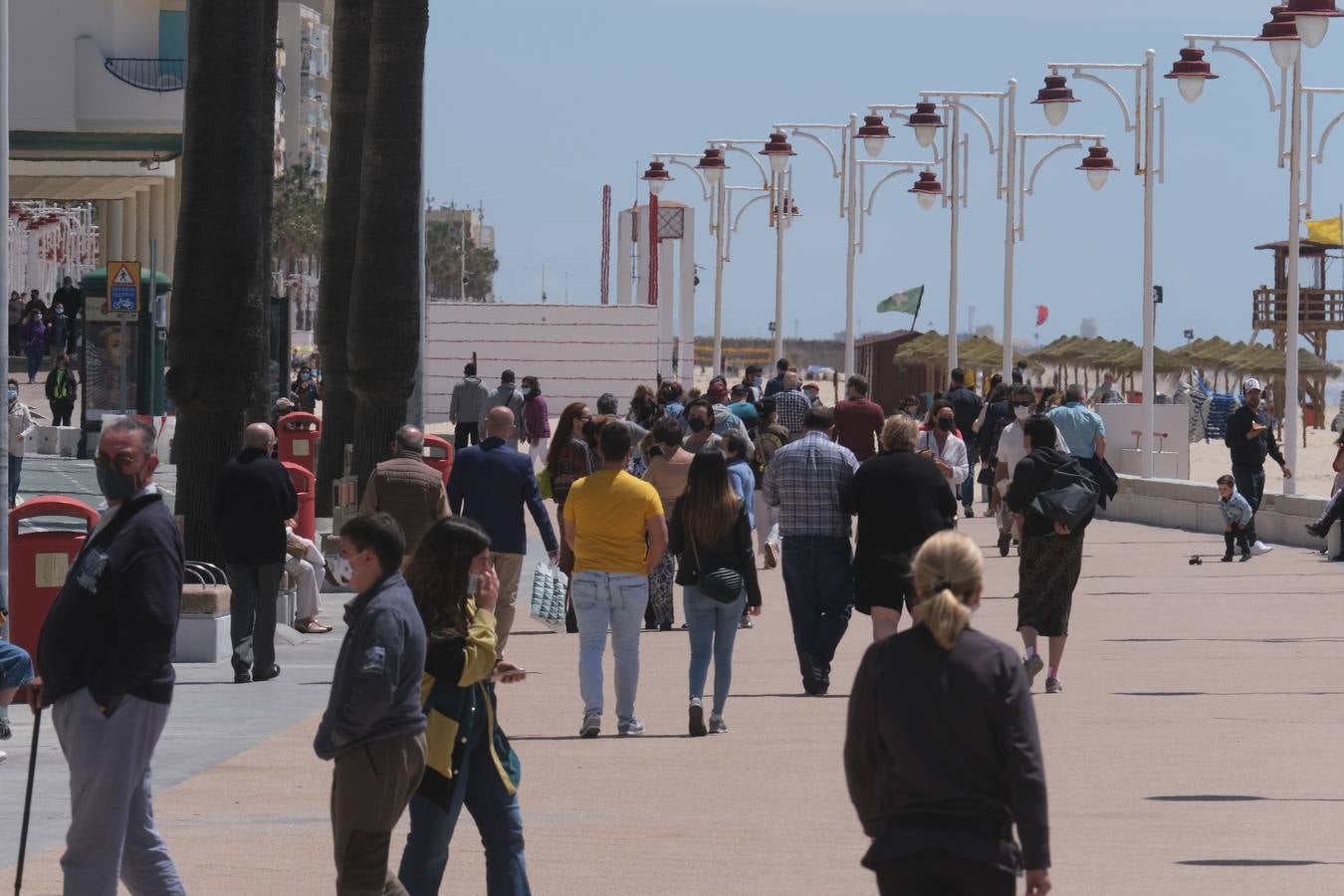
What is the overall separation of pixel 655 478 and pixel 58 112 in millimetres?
37384

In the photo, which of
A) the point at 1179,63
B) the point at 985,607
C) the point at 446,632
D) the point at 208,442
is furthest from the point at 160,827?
the point at 1179,63

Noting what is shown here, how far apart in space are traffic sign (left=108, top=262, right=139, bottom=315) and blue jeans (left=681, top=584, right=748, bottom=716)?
2112 centimetres

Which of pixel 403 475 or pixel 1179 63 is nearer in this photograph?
pixel 403 475

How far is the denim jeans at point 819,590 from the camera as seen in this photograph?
46.0 feet

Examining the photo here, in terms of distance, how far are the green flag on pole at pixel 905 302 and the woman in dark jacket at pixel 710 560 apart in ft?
290

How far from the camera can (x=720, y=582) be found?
12.4 m

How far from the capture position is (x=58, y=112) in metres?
50.1

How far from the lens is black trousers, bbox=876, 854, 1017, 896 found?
5.32 meters

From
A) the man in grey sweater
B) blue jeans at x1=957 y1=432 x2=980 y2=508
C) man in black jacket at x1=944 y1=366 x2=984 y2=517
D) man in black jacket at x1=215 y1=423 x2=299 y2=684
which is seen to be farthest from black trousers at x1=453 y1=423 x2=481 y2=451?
the man in grey sweater

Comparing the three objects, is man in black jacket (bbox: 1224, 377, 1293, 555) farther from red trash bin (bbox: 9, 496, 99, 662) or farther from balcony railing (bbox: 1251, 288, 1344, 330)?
balcony railing (bbox: 1251, 288, 1344, 330)

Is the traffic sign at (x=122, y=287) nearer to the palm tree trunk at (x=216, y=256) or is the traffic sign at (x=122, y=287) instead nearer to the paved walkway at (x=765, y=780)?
the palm tree trunk at (x=216, y=256)

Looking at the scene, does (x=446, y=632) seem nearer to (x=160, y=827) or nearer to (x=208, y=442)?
(x=160, y=827)

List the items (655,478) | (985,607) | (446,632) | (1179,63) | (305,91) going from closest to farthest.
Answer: (446,632)
(655,478)
(985,607)
(1179,63)
(305,91)

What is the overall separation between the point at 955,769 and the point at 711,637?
23.6 feet
